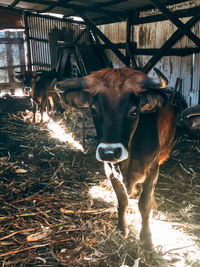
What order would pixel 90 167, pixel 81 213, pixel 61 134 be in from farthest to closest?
pixel 61 134, pixel 90 167, pixel 81 213

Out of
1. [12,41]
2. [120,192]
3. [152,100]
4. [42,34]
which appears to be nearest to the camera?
[152,100]

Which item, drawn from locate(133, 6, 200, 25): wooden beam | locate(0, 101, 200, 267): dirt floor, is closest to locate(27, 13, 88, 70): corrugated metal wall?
locate(133, 6, 200, 25): wooden beam

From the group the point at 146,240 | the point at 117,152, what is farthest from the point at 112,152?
the point at 146,240

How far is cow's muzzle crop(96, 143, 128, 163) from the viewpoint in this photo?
2.34 m

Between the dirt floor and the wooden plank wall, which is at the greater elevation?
the wooden plank wall

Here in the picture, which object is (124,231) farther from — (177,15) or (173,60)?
(177,15)

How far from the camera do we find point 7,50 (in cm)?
1420

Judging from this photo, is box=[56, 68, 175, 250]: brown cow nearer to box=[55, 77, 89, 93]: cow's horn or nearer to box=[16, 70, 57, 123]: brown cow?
box=[55, 77, 89, 93]: cow's horn

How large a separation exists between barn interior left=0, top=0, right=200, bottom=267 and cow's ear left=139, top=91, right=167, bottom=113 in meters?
0.28

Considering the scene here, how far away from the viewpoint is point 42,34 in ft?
40.7

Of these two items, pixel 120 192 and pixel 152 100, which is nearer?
pixel 152 100

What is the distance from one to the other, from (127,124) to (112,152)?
349 millimetres

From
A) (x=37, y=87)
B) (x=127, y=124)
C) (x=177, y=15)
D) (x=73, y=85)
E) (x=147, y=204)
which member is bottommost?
(x=147, y=204)

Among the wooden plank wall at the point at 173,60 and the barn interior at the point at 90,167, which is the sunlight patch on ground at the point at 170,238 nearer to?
the barn interior at the point at 90,167
